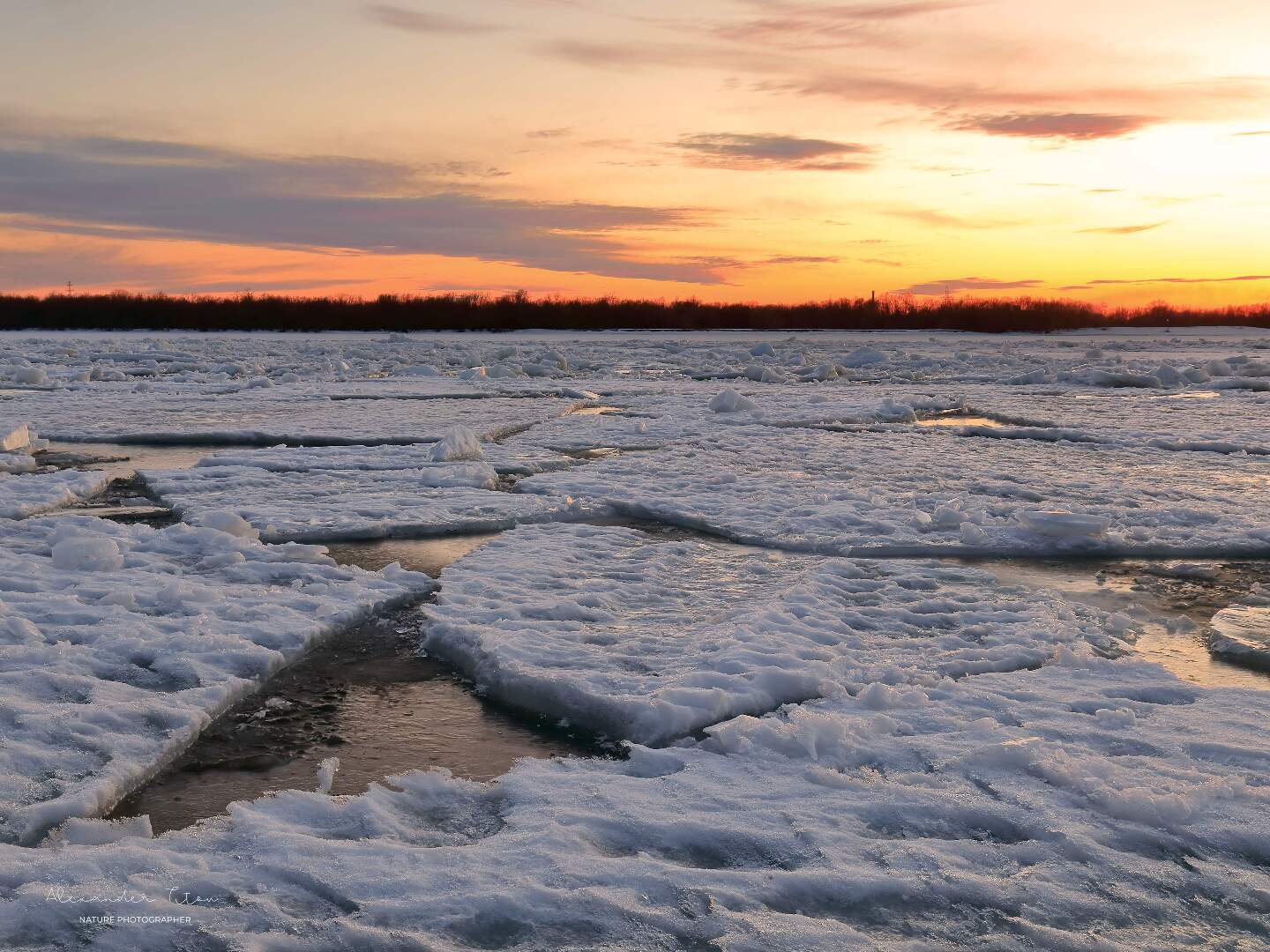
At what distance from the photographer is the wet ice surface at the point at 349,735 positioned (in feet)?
8.55

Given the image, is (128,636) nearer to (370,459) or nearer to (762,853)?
(762,853)

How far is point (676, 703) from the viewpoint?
10.1 feet

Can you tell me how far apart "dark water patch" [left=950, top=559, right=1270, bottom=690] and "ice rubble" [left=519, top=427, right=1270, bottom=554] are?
24cm

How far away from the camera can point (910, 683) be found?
3.31 m

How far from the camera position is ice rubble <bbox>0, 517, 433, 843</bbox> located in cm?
263

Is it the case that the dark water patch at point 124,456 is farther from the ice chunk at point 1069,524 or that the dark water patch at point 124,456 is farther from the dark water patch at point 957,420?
the dark water patch at point 957,420

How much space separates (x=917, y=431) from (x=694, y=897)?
318 inches

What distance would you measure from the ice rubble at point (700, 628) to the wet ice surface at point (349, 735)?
0.51 feet

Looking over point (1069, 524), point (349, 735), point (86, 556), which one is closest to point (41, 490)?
point (86, 556)

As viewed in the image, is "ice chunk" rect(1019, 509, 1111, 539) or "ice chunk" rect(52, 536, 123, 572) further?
"ice chunk" rect(1019, 509, 1111, 539)

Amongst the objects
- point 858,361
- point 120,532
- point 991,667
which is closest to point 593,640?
point 991,667

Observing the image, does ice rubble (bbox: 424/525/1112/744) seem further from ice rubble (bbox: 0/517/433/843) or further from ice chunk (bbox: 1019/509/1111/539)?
ice chunk (bbox: 1019/509/1111/539)

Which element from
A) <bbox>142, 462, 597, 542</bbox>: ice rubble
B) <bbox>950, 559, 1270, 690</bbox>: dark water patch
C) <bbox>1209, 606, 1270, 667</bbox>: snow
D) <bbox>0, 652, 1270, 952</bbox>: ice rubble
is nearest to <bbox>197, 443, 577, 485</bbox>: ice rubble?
<bbox>142, 462, 597, 542</bbox>: ice rubble

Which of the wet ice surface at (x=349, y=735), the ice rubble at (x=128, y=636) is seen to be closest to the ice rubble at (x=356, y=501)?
the ice rubble at (x=128, y=636)
